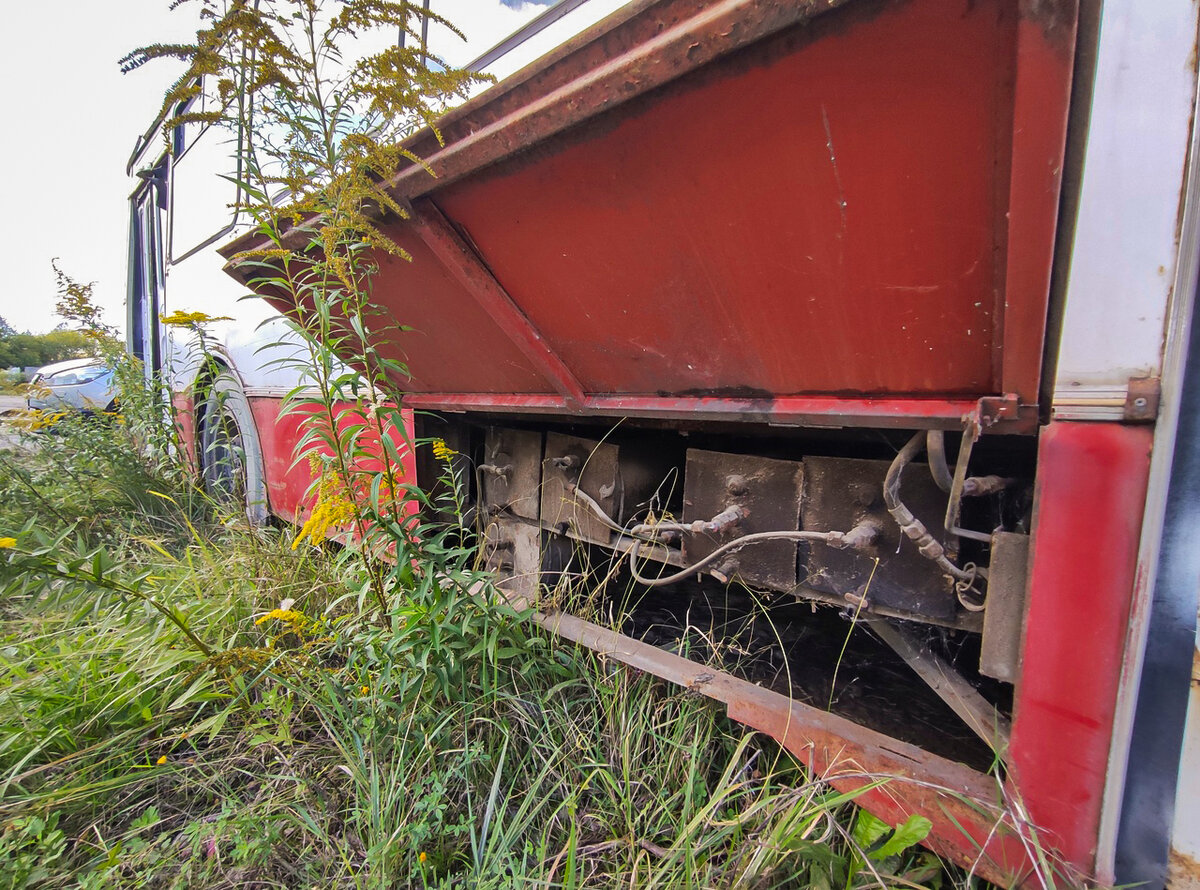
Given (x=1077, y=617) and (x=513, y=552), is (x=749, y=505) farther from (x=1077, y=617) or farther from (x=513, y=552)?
(x=513, y=552)

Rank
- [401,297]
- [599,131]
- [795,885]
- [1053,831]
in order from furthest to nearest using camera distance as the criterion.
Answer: [401,297] < [795,885] < [599,131] < [1053,831]

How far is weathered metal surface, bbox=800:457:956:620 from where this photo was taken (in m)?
→ 1.24

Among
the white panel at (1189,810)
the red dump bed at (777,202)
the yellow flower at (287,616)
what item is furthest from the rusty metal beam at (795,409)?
the yellow flower at (287,616)

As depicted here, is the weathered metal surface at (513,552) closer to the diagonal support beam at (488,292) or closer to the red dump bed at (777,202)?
the diagonal support beam at (488,292)

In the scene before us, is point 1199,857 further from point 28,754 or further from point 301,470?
point 301,470

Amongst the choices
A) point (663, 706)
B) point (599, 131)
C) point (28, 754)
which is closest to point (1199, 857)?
point (663, 706)

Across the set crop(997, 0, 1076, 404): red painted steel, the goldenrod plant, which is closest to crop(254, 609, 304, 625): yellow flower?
the goldenrod plant

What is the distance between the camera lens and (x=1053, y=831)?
96cm


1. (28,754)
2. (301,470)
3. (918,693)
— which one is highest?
(301,470)

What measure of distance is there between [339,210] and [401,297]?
456mm

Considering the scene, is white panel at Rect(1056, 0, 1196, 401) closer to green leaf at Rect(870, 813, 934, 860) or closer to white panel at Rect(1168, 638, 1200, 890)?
white panel at Rect(1168, 638, 1200, 890)

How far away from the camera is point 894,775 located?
3.69 feet

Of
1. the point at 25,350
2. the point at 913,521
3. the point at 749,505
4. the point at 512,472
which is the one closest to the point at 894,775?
the point at 913,521

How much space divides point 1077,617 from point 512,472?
1861 millimetres
